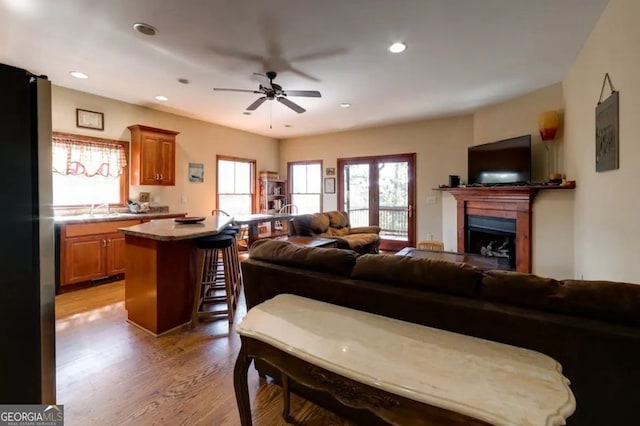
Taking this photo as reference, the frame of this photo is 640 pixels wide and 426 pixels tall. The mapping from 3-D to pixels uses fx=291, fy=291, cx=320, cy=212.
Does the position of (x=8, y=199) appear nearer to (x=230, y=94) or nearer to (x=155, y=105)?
(x=230, y=94)

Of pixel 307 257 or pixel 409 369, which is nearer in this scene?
pixel 409 369

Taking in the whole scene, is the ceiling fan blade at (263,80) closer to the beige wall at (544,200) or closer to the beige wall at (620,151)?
the beige wall at (620,151)

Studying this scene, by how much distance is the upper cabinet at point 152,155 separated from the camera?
4672 millimetres

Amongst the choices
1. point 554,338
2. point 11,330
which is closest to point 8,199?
point 11,330

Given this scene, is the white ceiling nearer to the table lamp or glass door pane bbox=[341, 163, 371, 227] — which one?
the table lamp

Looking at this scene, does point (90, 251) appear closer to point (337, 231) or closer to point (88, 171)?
point (88, 171)

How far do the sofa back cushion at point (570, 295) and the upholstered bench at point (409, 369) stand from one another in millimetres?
270

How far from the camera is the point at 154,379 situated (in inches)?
79.0

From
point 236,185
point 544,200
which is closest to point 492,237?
point 544,200

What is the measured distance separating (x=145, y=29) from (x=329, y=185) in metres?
5.07

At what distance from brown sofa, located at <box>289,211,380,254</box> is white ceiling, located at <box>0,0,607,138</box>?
197 centimetres

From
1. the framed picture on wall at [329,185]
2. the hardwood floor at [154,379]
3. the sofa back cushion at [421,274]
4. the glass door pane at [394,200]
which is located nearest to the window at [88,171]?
the hardwood floor at [154,379]

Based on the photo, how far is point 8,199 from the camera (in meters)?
1.03

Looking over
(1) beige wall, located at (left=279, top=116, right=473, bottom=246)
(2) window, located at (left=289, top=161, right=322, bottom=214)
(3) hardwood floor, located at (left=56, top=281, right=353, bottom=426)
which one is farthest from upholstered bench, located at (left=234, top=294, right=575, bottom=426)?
(2) window, located at (left=289, top=161, right=322, bottom=214)
